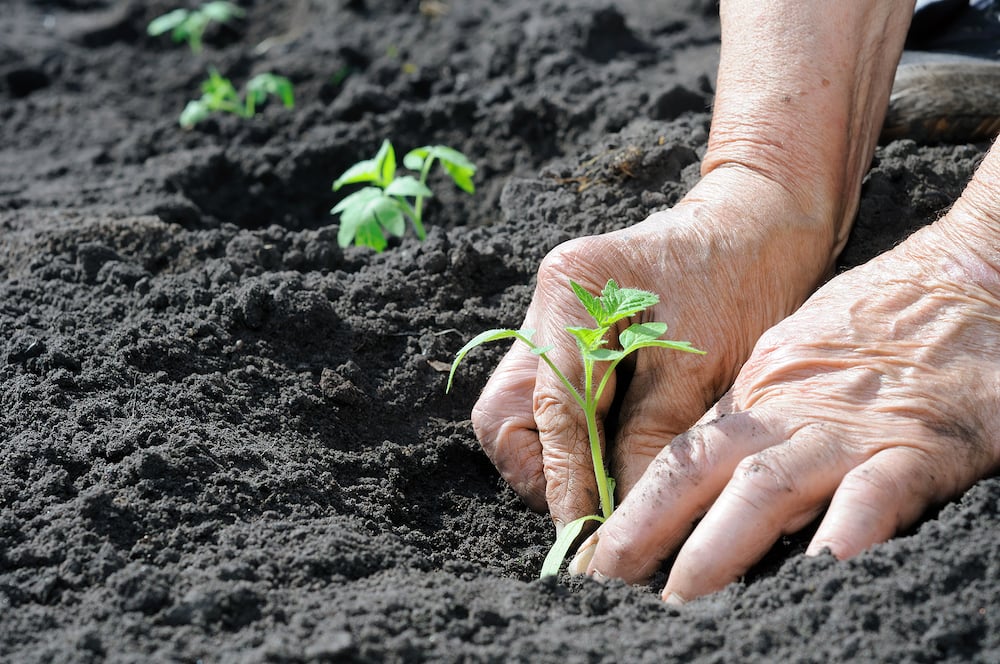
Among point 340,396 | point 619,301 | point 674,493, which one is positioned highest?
point 619,301

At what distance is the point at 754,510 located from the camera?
189 cm

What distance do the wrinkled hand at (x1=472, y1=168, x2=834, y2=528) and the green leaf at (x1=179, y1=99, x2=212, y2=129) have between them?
2906mm

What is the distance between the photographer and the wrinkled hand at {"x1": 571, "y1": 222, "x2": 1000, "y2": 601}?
6.23 ft

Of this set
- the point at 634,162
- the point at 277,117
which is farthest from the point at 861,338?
the point at 277,117

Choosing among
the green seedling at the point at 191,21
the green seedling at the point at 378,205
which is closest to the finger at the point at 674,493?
the green seedling at the point at 378,205

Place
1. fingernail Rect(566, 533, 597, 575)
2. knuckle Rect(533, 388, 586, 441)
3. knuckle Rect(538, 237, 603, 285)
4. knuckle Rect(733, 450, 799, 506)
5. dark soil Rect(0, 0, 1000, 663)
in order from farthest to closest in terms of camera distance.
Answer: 1. knuckle Rect(538, 237, 603, 285)
2. knuckle Rect(533, 388, 586, 441)
3. fingernail Rect(566, 533, 597, 575)
4. knuckle Rect(733, 450, 799, 506)
5. dark soil Rect(0, 0, 1000, 663)

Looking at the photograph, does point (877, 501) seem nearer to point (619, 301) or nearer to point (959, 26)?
point (619, 301)

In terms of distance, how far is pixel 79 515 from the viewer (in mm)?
2082

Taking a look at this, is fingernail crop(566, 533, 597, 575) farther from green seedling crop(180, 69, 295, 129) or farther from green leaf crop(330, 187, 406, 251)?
green seedling crop(180, 69, 295, 129)

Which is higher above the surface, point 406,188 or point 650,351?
point 406,188

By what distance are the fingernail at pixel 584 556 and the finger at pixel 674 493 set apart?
8cm

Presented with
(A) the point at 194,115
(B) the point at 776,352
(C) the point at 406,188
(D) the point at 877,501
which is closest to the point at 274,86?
(A) the point at 194,115

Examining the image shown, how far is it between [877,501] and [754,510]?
0.77 feet

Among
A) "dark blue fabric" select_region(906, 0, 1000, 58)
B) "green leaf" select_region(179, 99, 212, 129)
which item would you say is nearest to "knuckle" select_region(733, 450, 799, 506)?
"dark blue fabric" select_region(906, 0, 1000, 58)
